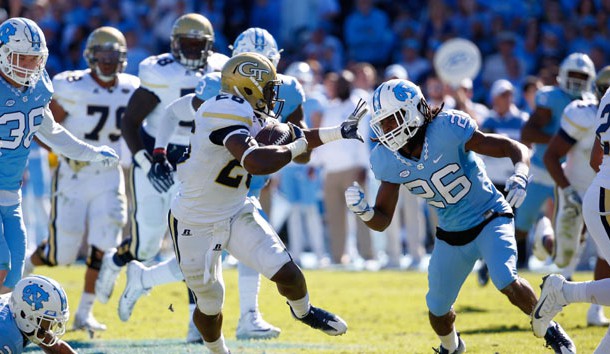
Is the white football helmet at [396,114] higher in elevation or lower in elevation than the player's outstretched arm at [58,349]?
higher

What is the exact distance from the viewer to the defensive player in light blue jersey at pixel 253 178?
22.9 ft

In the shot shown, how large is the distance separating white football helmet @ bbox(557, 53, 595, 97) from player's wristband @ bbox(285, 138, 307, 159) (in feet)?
12.6

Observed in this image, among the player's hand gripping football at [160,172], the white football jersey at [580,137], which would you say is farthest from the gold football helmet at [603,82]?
the player's hand gripping football at [160,172]

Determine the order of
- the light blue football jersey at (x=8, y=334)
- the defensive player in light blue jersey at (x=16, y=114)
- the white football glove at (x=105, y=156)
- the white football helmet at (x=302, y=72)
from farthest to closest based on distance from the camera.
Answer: the white football helmet at (x=302, y=72) → the white football glove at (x=105, y=156) → the defensive player in light blue jersey at (x=16, y=114) → the light blue football jersey at (x=8, y=334)

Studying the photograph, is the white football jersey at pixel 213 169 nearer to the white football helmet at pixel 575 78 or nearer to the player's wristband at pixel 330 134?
the player's wristband at pixel 330 134

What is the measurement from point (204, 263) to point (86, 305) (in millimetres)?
2377

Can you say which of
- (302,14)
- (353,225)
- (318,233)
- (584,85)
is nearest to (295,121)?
(584,85)

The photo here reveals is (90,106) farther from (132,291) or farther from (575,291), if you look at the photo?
(575,291)

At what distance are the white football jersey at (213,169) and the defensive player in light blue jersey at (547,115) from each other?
3679mm

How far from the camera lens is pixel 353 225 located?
44.4 ft

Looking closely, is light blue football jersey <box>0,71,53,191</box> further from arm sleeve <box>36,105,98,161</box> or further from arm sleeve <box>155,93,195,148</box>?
arm sleeve <box>155,93,195,148</box>

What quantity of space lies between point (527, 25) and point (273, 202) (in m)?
4.03

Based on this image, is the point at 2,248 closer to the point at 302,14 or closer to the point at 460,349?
the point at 460,349

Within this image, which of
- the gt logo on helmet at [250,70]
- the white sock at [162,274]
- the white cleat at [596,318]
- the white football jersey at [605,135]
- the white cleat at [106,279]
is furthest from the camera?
the white cleat at [596,318]
